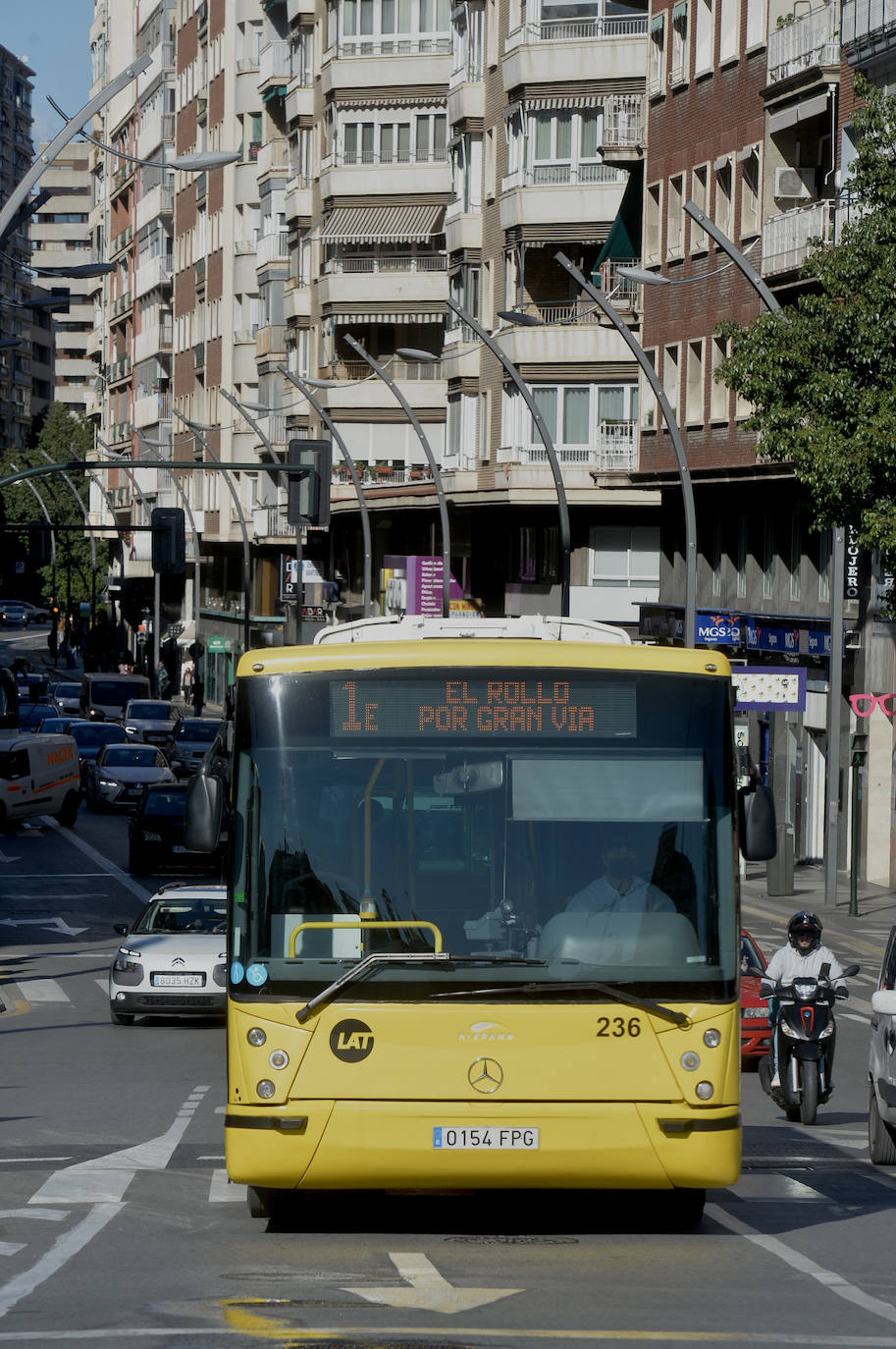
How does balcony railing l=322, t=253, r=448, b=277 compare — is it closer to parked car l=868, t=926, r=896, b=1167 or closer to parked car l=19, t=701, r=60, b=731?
parked car l=19, t=701, r=60, b=731

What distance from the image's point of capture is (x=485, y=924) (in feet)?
36.4

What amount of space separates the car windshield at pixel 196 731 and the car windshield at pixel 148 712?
30.2 ft

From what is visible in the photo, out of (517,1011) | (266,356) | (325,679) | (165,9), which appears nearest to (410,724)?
(325,679)

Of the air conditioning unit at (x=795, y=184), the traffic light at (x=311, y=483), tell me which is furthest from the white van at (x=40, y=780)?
the air conditioning unit at (x=795, y=184)

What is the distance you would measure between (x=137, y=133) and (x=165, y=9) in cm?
1026

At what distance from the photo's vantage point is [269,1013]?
11141 mm

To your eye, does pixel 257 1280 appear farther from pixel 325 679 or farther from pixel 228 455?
pixel 228 455

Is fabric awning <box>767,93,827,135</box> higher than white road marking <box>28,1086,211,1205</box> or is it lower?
higher

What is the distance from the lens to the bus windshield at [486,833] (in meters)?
11.1

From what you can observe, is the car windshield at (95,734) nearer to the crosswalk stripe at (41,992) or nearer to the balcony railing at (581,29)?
the balcony railing at (581,29)

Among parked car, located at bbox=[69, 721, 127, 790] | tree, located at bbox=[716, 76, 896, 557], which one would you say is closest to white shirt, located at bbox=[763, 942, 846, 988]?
tree, located at bbox=[716, 76, 896, 557]

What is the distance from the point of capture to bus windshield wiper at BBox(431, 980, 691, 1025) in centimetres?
1100

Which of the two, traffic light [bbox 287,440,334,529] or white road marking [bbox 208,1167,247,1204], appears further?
traffic light [bbox 287,440,334,529]

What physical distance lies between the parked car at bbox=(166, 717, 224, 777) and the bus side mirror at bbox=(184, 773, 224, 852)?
152 ft
